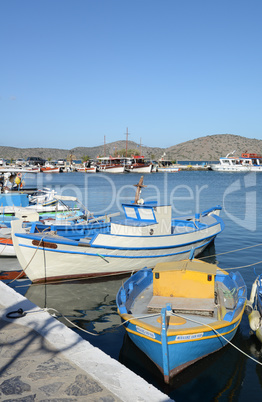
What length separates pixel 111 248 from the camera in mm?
14727

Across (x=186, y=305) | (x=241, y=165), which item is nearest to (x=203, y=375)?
(x=186, y=305)

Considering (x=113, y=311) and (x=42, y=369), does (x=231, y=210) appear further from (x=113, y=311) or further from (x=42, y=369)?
(x=42, y=369)

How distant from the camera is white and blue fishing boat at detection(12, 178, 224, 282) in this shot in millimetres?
14094

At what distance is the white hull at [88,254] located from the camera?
14.0 metres

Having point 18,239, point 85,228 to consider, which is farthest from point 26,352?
point 85,228

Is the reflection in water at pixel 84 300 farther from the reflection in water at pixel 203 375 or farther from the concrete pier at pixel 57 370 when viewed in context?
the concrete pier at pixel 57 370

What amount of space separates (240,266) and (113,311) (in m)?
8.32

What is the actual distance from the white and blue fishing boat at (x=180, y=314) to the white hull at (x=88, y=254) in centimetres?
408

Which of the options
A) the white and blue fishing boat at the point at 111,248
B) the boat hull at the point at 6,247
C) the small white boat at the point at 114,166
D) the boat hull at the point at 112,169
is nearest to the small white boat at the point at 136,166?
the boat hull at the point at 112,169

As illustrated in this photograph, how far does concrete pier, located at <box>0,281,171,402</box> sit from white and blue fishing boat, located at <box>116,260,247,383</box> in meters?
1.80

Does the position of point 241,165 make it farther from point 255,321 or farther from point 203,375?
point 203,375

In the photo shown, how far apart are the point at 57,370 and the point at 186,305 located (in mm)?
4045

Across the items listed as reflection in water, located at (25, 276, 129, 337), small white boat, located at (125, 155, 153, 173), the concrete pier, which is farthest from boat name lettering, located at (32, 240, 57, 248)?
small white boat, located at (125, 155, 153, 173)

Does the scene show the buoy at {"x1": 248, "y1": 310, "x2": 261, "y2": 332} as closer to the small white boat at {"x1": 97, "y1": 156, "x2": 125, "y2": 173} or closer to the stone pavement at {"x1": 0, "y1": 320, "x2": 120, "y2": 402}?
the stone pavement at {"x1": 0, "y1": 320, "x2": 120, "y2": 402}
